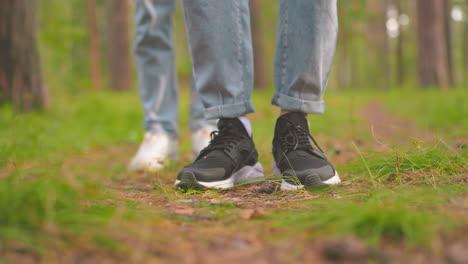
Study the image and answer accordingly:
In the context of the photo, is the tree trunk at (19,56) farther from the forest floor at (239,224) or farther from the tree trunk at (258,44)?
the tree trunk at (258,44)

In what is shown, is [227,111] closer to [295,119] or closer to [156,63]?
[295,119]

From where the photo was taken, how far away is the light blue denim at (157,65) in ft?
7.09

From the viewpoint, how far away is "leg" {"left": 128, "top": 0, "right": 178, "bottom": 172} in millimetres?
2146

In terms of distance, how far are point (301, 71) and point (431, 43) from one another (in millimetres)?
8560

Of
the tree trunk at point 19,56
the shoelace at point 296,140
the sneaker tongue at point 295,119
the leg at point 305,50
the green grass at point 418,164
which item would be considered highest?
the tree trunk at point 19,56

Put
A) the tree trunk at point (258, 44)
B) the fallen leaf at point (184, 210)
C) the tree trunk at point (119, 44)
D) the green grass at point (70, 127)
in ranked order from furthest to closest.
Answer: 1. the tree trunk at point (258, 44)
2. the tree trunk at point (119, 44)
3. the green grass at point (70, 127)
4. the fallen leaf at point (184, 210)

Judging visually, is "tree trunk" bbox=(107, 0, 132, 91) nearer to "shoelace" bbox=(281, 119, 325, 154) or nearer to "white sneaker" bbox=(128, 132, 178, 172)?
"white sneaker" bbox=(128, 132, 178, 172)

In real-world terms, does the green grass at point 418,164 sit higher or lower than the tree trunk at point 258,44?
lower

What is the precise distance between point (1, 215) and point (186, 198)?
0.63 metres

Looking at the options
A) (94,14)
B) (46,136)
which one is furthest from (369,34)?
(46,136)

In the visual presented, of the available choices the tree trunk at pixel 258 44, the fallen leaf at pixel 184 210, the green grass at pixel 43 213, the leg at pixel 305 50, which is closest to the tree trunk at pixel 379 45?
the tree trunk at pixel 258 44

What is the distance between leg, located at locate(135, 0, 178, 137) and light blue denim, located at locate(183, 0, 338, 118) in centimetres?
71

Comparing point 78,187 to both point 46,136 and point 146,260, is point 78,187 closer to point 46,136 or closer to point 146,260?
point 146,260

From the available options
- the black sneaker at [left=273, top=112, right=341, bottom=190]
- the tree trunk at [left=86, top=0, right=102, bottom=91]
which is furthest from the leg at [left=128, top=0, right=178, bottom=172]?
the tree trunk at [left=86, top=0, right=102, bottom=91]
